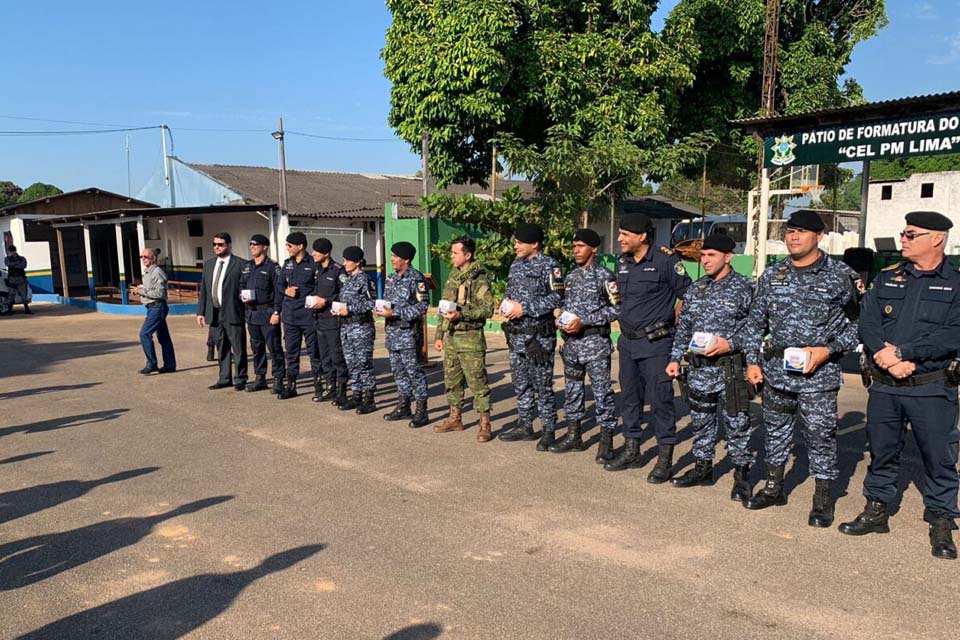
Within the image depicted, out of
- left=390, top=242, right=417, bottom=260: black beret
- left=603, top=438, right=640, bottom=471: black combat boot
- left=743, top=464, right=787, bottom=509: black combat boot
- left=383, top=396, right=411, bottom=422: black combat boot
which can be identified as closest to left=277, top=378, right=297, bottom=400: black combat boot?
left=383, top=396, right=411, bottom=422: black combat boot

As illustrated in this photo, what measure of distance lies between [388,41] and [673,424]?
540 inches

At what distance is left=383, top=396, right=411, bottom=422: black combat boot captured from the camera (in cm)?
686

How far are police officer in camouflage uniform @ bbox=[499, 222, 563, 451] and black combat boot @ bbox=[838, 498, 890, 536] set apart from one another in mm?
2377

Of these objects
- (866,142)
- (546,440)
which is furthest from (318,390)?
(866,142)

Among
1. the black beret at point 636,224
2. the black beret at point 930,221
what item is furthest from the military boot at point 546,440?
the black beret at point 930,221

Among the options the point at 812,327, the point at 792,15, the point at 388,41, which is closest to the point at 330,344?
the point at 812,327

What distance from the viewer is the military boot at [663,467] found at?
4.98 m

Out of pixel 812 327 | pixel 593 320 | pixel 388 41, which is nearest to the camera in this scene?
pixel 812 327

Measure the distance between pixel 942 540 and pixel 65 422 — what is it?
24.2 ft

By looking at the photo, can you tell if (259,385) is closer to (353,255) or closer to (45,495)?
(353,255)

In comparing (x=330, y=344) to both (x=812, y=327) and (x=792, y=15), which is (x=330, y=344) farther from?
(x=792, y=15)

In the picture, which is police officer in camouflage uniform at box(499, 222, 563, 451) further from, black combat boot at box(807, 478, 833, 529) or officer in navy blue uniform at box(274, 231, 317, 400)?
officer in navy blue uniform at box(274, 231, 317, 400)

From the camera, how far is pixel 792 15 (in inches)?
684

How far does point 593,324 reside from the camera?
216 inches
